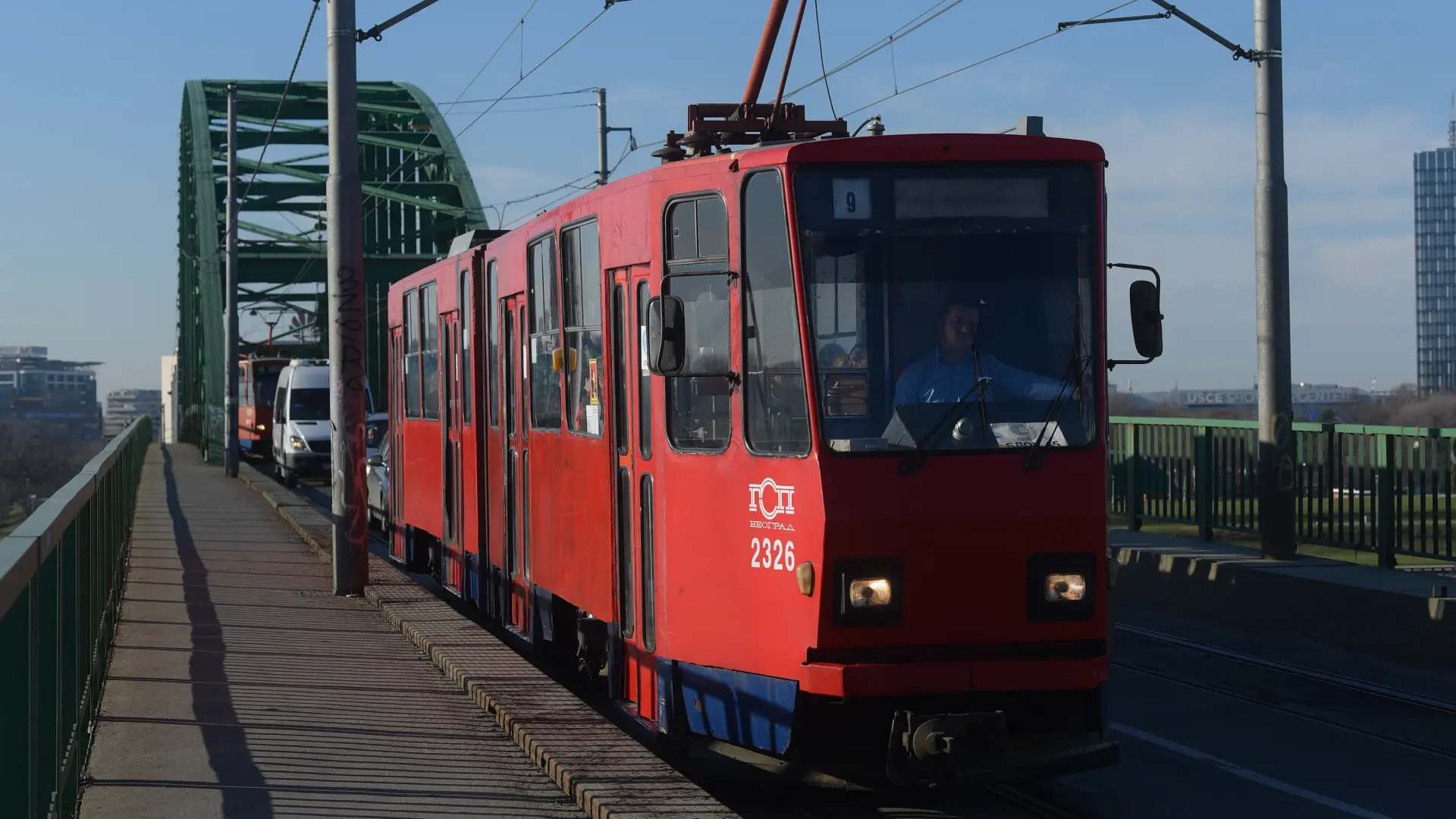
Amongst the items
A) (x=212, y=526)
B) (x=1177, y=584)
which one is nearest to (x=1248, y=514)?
(x=1177, y=584)

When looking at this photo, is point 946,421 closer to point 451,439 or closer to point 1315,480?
point 451,439

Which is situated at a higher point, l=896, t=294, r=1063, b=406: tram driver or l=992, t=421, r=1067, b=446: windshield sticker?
l=896, t=294, r=1063, b=406: tram driver

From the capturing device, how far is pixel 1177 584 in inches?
576

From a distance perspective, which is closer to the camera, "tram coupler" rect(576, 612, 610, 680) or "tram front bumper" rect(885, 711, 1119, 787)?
"tram front bumper" rect(885, 711, 1119, 787)

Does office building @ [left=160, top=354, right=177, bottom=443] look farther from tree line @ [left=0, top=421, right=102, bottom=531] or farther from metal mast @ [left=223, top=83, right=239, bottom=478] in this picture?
metal mast @ [left=223, top=83, right=239, bottom=478]

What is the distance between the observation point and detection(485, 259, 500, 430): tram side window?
39.7 ft

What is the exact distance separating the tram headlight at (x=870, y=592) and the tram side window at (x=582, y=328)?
239 cm

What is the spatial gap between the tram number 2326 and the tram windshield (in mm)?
504

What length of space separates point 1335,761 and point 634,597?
11.9ft

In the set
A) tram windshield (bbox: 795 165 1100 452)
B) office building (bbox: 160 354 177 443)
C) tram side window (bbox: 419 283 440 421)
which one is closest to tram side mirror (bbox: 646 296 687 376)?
tram windshield (bbox: 795 165 1100 452)

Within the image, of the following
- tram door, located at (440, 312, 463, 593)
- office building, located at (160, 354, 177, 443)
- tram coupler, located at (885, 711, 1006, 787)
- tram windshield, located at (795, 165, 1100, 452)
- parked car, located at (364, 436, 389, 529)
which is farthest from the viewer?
office building, located at (160, 354, 177, 443)

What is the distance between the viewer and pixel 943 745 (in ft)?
23.0

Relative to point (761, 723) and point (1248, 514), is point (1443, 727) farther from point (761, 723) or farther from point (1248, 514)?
point (1248, 514)

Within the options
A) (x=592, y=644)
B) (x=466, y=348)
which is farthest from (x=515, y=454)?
(x=466, y=348)
